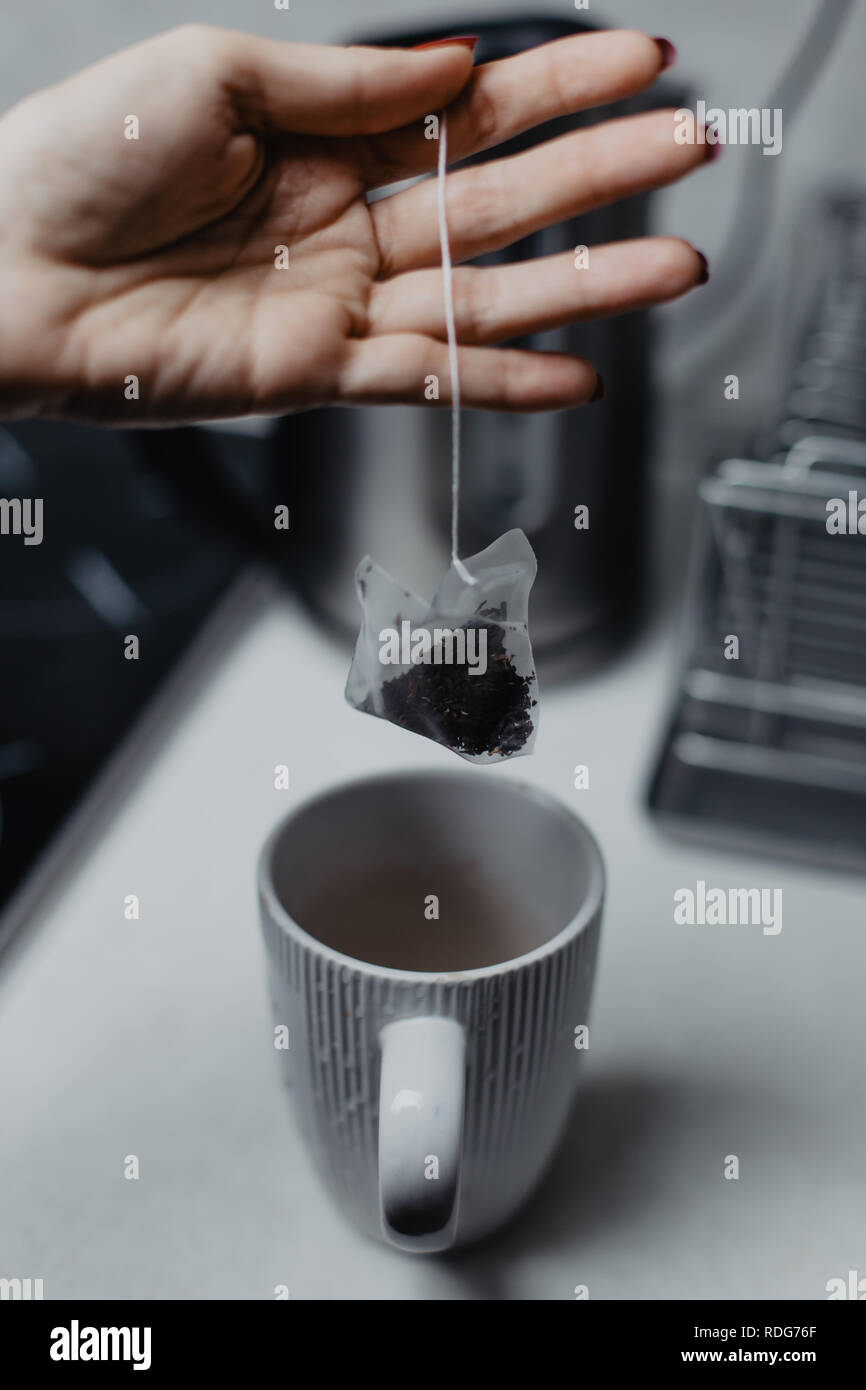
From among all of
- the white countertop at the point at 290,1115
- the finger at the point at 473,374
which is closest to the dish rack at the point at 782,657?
the white countertop at the point at 290,1115

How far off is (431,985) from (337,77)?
288 millimetres

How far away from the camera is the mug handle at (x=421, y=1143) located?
0.32 meters

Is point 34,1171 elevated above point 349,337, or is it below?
below

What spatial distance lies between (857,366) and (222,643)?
452mm

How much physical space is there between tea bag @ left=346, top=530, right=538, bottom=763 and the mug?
2cm

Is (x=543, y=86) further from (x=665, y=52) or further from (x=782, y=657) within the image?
(x=782, y=657)

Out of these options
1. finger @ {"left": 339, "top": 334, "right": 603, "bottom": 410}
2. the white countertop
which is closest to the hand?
finger @ {"left": 339, "top": 334, "right": 603, "bottom": 410}

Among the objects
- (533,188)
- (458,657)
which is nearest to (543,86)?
(533,188)

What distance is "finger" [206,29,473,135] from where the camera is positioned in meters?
0.39

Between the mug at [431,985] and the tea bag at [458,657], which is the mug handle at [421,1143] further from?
the tea bag at [458,657]

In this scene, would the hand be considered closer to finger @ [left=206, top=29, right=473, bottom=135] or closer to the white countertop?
finger @ [left=206, top=29, right=473, bottom=135]

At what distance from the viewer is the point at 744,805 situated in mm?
612

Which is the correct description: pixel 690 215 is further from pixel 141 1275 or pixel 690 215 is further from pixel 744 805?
pixel 141 1275
